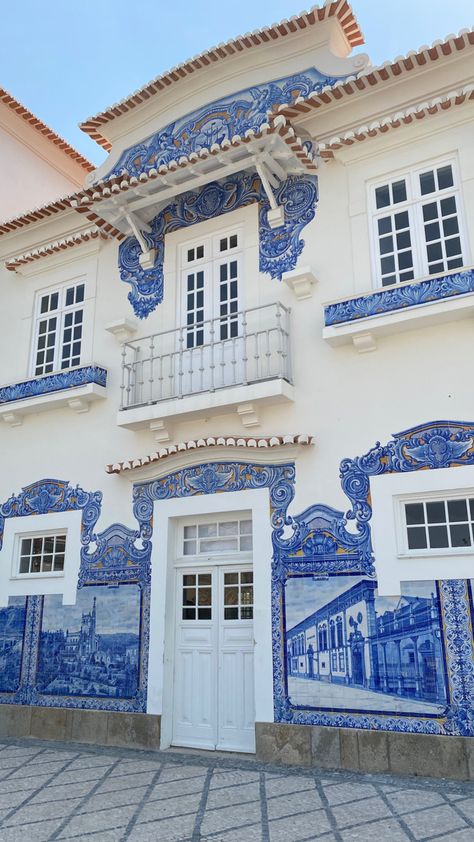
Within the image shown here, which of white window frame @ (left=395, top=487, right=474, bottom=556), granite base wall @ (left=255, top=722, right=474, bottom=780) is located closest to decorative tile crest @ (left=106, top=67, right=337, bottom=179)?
white window frame @ (left=395, top=487, right=474, bottom=556)

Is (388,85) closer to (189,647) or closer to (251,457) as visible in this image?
(251,457)

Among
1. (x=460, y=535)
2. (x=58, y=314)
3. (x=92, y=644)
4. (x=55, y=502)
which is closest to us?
(x=460, y=535)

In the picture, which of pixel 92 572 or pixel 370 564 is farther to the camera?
pixel 92 572

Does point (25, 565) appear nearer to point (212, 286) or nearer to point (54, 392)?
point (54, 392)

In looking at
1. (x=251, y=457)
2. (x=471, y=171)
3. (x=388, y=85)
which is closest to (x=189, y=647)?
(x=251, y=457)

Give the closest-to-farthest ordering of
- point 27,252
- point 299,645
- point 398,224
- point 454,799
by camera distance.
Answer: point 454,799 < point 299,645 < point 398,224 < point 27,252

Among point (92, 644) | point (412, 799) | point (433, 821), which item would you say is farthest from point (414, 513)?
point (92, 644)

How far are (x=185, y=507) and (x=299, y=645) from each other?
2.08 metres

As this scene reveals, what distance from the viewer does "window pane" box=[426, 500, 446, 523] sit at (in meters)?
6.35

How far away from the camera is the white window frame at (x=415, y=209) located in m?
6.96

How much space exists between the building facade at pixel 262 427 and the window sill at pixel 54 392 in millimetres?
42

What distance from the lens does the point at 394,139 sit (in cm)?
745

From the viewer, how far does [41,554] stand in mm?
8922

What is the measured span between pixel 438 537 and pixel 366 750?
209cm
